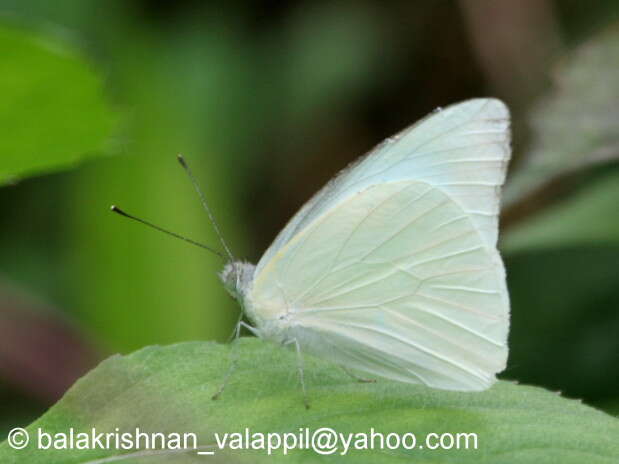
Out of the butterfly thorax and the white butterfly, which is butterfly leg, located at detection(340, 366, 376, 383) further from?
the butterfly thorax

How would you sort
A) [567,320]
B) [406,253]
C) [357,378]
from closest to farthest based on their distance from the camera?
[357,378] < [406,253] < [567,320]

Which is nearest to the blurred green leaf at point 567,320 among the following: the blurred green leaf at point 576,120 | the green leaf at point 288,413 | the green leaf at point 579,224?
the green leaf at point 579,224

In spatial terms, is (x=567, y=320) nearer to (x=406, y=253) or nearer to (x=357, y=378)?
(x=406, y=253)

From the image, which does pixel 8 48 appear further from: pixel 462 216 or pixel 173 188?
pixel 173 188

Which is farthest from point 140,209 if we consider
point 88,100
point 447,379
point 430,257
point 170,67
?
point 447,379

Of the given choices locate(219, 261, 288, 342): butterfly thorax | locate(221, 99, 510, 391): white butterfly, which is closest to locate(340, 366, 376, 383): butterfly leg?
locate(221, 99, 510, 391): white butterfly

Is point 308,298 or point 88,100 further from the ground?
point 88,100

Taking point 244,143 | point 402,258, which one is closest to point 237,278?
point 402,258

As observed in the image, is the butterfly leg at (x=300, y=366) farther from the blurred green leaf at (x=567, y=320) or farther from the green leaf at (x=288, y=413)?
the blurred green leaf at (x=567, y=320)
